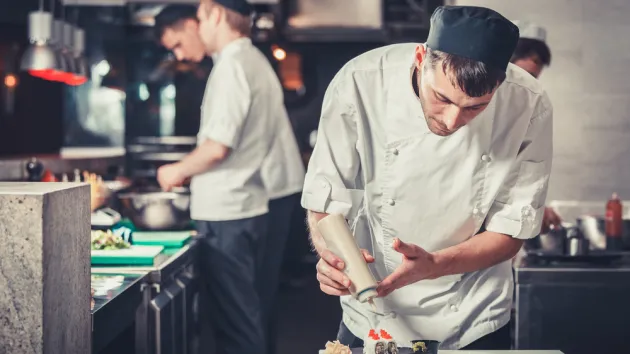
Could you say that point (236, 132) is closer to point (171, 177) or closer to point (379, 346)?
point (171, 177)

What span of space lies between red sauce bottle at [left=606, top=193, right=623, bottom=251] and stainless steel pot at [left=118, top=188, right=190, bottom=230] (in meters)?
1.75

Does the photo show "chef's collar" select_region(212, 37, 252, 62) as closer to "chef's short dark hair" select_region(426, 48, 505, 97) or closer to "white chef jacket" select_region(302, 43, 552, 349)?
"white chef jacket" select_region(302, 43, 552, 349)

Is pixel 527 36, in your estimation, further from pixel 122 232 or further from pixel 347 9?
pixel 347 9

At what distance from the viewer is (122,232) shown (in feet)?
9.46

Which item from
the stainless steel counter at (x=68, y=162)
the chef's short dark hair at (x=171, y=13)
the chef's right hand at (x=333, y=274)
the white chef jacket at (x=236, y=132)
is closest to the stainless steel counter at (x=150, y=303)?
the white chef jacket at (x=236, y=132)

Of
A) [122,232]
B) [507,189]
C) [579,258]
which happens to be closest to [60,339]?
[507,189]

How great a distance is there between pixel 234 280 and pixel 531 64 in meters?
1.50

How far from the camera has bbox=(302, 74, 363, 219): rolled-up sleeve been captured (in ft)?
6.33

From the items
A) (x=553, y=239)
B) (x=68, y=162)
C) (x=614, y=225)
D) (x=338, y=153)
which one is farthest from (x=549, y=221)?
(x=68, y=162)

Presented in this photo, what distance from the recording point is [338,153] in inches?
77.1

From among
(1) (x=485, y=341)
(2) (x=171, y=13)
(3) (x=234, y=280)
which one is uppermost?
(2) (x=171, y=13)

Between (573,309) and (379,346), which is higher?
(379,346)

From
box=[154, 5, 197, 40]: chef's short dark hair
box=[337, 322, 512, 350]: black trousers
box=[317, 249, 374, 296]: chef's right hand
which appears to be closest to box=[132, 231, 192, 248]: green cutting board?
box=[337, 322, 512, 350]: black trousers

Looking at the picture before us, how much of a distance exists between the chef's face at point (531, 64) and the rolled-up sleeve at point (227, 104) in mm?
1117
